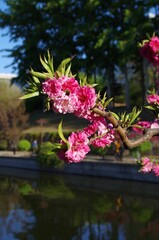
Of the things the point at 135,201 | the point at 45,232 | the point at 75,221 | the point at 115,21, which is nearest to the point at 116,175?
the point at 135,201

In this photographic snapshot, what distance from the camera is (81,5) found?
128 feet


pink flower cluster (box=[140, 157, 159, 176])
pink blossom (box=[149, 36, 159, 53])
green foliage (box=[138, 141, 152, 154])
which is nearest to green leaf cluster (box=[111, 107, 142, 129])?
pink blossom (box=[149, 36, 159, 53])

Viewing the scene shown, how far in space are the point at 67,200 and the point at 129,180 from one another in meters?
3.73

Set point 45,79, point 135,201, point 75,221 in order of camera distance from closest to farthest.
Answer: point 45,79
point 75,221
point 135,201

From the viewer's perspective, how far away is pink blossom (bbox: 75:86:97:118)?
2.39m

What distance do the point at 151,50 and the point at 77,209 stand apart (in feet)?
41.6

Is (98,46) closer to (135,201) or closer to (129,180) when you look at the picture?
(129,180)

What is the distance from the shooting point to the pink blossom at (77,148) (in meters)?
2.47

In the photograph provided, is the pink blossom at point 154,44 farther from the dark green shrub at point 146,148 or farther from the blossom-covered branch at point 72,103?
the dark green shrub at point 146,148

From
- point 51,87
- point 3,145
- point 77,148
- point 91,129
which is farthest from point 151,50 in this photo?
point 3,145

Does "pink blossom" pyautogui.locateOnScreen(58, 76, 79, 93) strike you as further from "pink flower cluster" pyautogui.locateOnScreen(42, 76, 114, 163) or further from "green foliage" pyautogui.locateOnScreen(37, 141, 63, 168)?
"green foliage" pyautogui.locateOnScreen(37, 141, 63, 168)

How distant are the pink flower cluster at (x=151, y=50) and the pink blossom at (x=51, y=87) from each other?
203 cm

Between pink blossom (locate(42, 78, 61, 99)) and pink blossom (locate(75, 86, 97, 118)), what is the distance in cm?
13

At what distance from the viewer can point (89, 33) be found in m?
36.1
